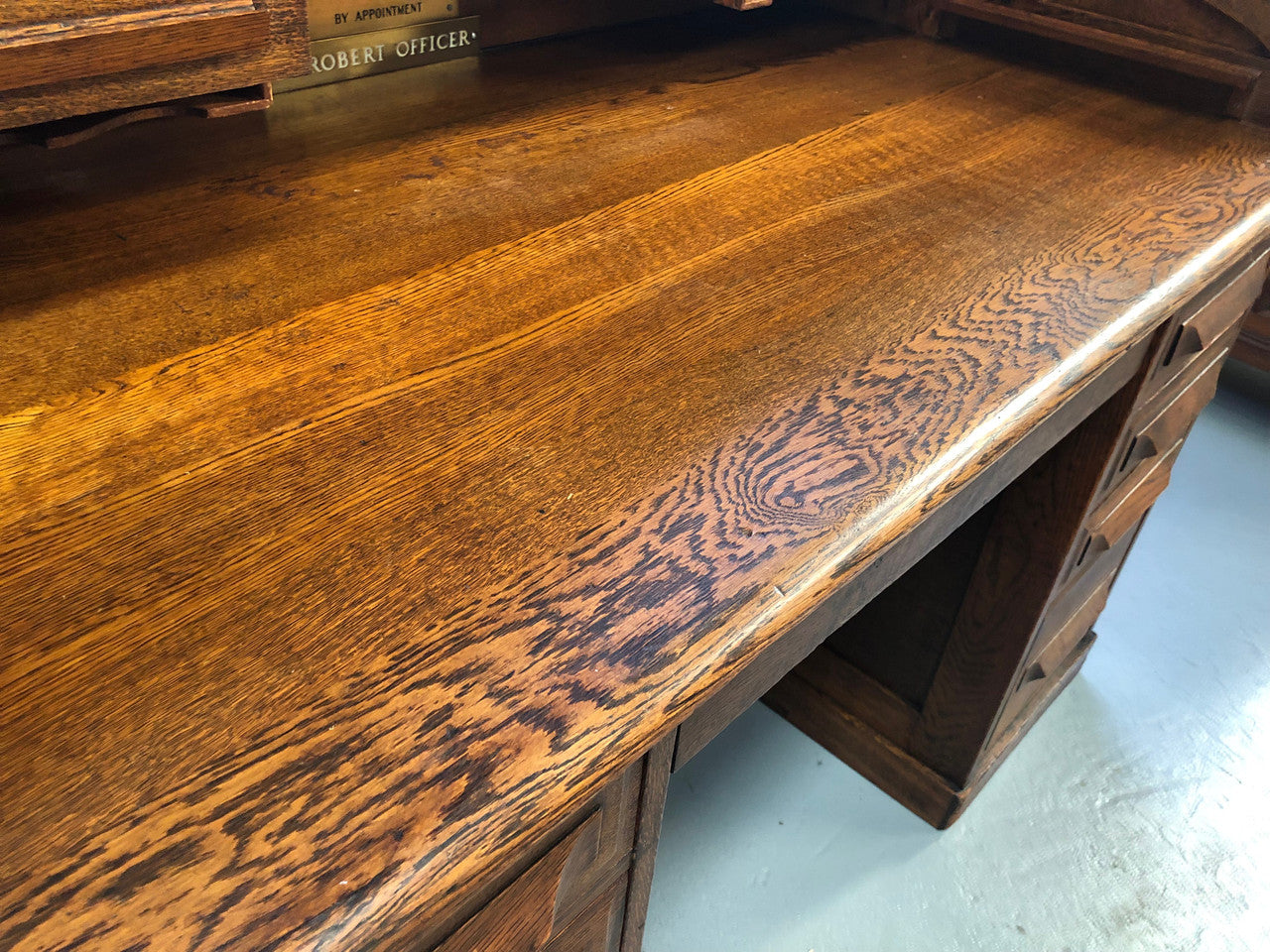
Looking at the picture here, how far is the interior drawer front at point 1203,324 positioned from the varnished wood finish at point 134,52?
0.86 m

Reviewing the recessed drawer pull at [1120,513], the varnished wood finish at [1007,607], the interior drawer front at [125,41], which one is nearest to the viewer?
the interior drawer front at [125,41]

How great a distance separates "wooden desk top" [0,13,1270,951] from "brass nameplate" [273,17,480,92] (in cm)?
2

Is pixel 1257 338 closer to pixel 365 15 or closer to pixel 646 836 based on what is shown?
pixel 365 15

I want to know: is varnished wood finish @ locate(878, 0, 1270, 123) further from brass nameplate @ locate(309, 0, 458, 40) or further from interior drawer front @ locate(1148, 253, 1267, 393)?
brass nameplate @ locate(309, 0, 458, 40)

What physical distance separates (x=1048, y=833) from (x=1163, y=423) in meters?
0.62

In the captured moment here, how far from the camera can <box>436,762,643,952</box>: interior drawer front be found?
483 mm

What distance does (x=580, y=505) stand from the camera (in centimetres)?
55

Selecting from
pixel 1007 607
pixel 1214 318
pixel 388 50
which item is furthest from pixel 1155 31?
pixel 388 50

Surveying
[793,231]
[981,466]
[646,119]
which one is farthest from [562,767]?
[646,119]

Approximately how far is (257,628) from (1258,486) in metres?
2.16

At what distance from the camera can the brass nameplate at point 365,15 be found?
0.97 metres

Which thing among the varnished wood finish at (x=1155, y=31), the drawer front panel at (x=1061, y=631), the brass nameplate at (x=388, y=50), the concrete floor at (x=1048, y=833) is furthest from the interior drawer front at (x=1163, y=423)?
the brass nameplate at (x=388, y=50)

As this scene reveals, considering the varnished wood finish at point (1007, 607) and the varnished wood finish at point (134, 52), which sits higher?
the varnished wood finish at point (134, 52)

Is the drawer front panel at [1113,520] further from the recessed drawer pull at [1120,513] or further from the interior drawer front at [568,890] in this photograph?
the interior drawer front at [568,890]
